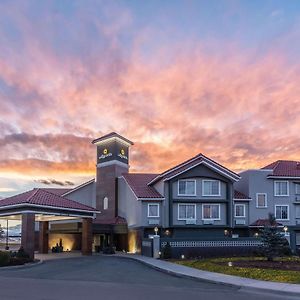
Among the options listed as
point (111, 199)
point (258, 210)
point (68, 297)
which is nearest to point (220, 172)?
point (258, 210)

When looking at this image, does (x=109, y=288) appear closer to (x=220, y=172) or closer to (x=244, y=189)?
(x=220, y=172)

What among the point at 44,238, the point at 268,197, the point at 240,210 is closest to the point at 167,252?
the point at 44,238

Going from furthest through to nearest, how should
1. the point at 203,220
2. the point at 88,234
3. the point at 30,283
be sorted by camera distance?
the point at 203,220 → the point at 88,234 → the point at 30,283

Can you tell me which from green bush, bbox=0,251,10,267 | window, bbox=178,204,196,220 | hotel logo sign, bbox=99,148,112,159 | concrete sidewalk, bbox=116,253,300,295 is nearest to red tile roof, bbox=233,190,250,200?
window, bbox=178,204,196,220

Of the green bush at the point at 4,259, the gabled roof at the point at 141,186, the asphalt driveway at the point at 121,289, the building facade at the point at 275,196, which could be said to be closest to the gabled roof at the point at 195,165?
the gabled roof at the point at 141,186

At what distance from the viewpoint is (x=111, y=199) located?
186 feet

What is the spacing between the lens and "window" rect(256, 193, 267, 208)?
54938 mm

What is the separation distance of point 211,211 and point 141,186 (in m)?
8.27

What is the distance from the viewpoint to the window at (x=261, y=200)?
5494cm

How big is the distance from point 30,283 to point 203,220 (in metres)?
33.1

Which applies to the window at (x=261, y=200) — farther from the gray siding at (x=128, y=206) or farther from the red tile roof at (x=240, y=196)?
the gray siding at (x=128, y=206)

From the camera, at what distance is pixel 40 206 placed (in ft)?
130

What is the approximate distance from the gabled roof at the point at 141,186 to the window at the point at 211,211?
4.95 m

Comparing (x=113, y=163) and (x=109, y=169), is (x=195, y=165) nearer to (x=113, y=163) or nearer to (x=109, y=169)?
(x=113, y=163)
